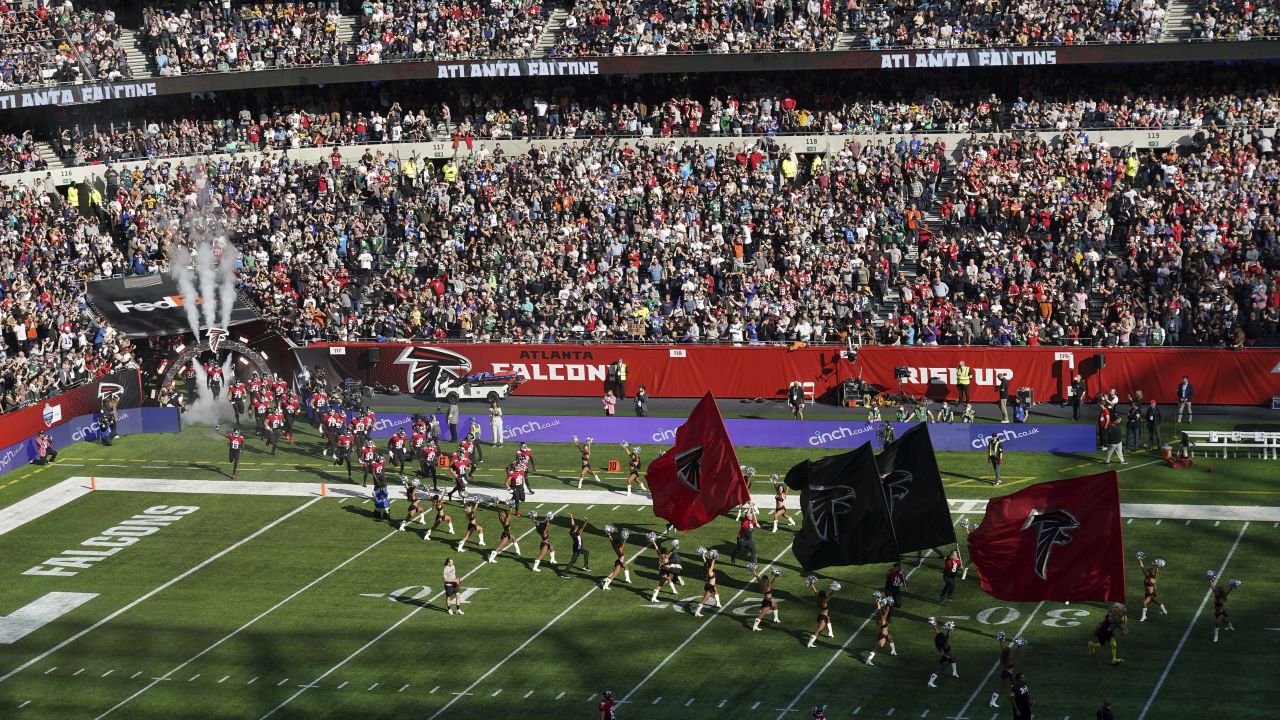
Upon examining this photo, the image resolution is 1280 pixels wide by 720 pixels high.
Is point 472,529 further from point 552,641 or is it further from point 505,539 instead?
point 552,641

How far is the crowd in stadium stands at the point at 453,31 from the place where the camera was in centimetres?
7144

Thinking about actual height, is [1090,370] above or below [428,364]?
below

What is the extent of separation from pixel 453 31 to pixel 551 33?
418 centimetres

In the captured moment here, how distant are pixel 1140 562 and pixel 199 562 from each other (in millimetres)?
24100

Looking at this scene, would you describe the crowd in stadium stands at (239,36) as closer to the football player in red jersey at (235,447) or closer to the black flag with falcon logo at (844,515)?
the football player in red jersey at (235,447)

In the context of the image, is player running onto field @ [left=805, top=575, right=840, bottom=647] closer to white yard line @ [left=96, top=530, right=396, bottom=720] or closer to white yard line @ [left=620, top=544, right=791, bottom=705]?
white yard line @ [left=620, top=544, right=791, bottom=705]

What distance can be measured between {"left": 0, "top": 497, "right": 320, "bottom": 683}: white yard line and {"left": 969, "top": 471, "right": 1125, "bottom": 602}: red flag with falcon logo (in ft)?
69.4

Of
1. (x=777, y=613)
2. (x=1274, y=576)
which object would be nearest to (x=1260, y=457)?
(x=1274, y=576)

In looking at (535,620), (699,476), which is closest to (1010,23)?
(699,476)

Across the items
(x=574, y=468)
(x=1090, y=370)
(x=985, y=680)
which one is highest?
(x=1090, y=370)

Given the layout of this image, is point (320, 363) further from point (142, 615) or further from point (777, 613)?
point (777, 613)

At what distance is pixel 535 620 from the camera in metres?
39.9

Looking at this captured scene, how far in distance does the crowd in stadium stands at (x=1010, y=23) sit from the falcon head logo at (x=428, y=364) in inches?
846

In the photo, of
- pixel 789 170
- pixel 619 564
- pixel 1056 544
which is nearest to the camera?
pixel 1056 544
